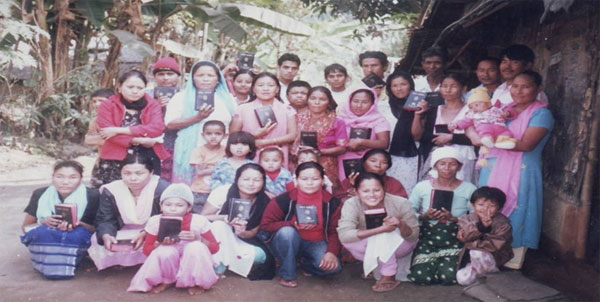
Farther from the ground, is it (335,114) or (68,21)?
(68,21)

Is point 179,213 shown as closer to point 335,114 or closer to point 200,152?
point 200,152

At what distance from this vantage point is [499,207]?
12.5 ft

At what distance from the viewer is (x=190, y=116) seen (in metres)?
4.72

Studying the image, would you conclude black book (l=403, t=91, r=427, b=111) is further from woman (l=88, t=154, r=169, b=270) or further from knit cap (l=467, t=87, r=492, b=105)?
woman (l=88, t=154, r=169, b=270)

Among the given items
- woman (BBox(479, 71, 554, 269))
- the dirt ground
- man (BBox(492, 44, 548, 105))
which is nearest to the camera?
the dirt ground

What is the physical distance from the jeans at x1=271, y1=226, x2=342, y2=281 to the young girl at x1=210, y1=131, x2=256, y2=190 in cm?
67

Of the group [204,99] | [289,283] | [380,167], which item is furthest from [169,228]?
[380,167]

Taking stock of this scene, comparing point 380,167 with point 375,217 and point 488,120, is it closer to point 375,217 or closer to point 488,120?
point 375,217

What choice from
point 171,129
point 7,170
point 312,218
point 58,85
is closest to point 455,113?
point 312,218

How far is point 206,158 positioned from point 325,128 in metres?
1.09

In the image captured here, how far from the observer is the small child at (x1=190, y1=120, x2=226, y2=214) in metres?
4.47

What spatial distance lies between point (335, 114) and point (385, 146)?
21.6 inches

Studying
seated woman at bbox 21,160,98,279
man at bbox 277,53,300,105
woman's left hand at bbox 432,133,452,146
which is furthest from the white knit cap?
seated woman at bbox 21,160,98,279

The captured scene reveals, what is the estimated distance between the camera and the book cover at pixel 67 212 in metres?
3.74
